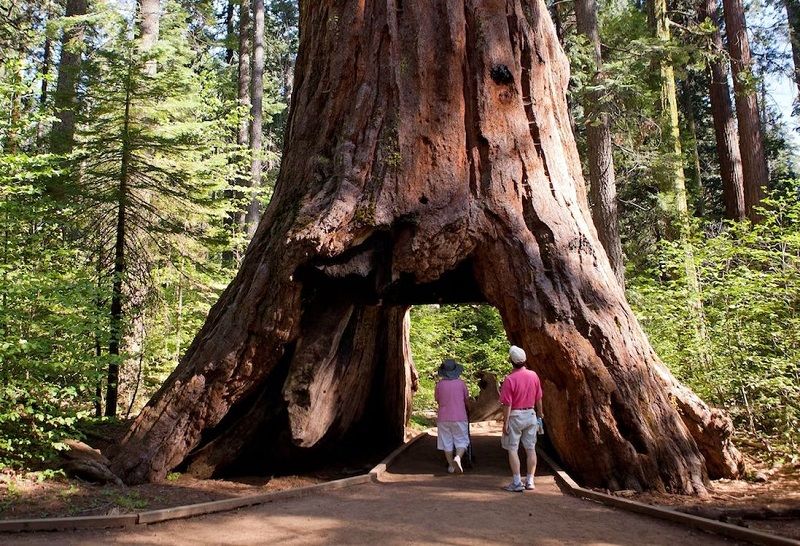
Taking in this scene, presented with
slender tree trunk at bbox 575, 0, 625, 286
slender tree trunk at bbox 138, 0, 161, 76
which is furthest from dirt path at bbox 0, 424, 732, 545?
slender tree trunk at bbox 138, 0, 161, 76

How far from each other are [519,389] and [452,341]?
13824mm

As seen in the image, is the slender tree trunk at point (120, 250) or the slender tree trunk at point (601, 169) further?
the slender tree trunk at point (601, 169)

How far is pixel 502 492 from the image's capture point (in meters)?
6.96

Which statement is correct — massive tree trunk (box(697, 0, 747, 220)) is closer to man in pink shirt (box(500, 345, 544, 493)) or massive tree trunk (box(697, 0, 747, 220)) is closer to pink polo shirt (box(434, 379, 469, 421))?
pink polo shirt (box(434, 379, 469, 421))

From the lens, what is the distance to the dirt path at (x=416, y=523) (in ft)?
16.0

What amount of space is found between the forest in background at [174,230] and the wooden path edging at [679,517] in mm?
3730

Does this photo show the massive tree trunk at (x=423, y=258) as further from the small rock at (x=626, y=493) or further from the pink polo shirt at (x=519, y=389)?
the pink polo shirt at (x=519, y=389)

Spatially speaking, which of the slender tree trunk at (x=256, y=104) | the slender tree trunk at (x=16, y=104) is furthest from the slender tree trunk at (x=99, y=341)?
the slender tree trunk at (x=256, y=104)

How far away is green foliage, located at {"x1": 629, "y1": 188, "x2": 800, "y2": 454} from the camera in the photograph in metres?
8.99

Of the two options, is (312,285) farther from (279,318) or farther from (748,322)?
(748,322)

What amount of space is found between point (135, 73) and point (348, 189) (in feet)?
15.2

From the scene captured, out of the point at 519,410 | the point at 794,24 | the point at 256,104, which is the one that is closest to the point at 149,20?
the point at 256,104

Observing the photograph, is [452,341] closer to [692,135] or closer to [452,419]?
[692,135]

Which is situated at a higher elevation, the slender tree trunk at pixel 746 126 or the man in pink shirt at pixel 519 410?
the slender tree trunk at pixel 746 126
